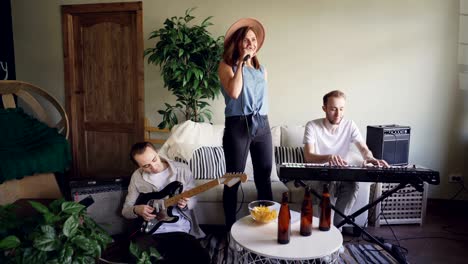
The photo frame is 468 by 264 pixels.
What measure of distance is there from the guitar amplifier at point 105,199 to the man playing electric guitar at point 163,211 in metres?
0.45

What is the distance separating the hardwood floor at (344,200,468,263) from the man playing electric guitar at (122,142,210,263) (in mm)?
1214

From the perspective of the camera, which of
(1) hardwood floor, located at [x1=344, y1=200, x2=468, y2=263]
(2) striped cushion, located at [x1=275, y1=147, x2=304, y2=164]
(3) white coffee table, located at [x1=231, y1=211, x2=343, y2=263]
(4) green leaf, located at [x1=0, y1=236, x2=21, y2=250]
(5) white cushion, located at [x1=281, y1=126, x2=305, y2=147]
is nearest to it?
(4) green leaf, located at [x1=0, y1=236, x2=21, y2=250]

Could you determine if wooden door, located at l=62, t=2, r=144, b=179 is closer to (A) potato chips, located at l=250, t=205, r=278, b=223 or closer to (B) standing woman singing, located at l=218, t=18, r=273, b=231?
(B) standing woman singing, located at l=218, t=18, r=273, b=231

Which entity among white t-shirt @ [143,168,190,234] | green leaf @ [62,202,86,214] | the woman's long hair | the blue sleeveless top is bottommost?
white t-shirt @ [143,168,190,234]

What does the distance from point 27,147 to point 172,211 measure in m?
1.41

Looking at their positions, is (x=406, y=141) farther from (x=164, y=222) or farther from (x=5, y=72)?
(x=5, y=72)

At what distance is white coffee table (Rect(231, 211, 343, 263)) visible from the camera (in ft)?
4.35

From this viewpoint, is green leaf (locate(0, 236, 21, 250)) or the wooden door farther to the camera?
the wooden door

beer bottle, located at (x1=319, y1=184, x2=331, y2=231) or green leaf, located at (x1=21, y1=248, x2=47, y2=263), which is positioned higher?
green leaf, located at (x1=21, y1=248, x2=47, y2=263)

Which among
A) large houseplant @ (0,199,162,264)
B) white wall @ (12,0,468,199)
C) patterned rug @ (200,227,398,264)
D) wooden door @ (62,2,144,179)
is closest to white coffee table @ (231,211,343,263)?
patterned rug @ (200,227,398,264)

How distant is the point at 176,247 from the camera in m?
1.75

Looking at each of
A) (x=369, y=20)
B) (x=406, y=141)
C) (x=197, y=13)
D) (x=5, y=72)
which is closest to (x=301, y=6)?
(x=369, y=20)

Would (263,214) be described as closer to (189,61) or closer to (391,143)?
(391,143)

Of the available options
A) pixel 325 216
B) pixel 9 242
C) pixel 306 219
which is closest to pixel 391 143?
pixel 325 216
